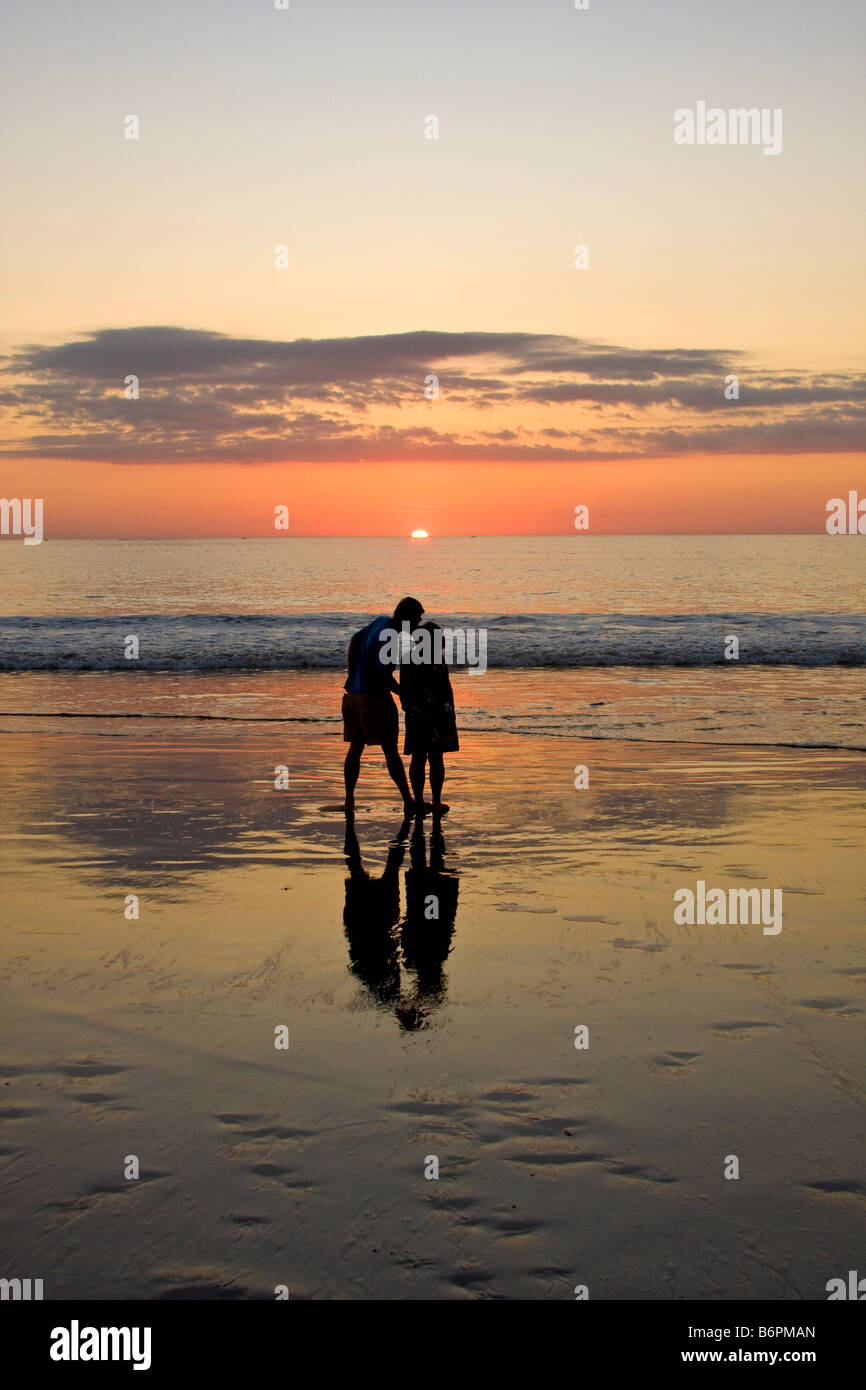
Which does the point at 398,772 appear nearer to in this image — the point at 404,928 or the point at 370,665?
the point at 370,665

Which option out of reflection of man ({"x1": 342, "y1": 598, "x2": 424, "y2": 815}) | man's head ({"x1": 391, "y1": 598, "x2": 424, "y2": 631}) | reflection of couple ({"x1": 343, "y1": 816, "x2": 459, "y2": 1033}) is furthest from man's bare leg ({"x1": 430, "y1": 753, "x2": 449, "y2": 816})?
man's head ({"x1": 391, "y1": 598, "x2": 424, "y2": 631})

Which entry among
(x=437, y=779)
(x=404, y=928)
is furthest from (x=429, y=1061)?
(x=437, y=779)

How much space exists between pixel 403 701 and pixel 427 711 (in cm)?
31

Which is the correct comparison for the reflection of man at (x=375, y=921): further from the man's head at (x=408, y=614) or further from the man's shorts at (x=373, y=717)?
the man's head at (x=408, y=614)

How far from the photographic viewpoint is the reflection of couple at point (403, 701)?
970 cm

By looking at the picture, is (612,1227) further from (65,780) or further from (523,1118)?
(65,780)

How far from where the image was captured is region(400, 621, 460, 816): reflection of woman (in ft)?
32.2

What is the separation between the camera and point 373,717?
984 centimetres

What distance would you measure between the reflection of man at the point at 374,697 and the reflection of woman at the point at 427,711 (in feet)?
0.45

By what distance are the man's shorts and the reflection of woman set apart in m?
0.16

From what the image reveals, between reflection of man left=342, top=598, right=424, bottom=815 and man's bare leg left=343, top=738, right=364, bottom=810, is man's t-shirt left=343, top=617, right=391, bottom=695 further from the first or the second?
man's bare leg left=343, top=738, right=364, bottom=810

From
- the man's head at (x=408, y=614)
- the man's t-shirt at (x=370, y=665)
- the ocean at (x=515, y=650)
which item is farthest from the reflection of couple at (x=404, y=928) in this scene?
the ocean at (x=515, y=650)

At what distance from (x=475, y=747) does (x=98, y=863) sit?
6.94 metres
